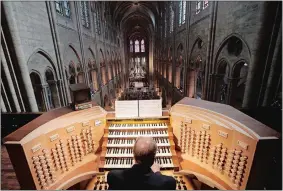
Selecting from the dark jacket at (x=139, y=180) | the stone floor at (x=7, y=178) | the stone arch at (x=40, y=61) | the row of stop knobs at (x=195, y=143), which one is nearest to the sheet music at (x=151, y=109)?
the row of stop knobs at (x=195, y=143)

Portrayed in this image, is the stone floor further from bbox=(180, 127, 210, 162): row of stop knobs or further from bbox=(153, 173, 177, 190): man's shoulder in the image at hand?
bbox=(180, 127, 210, 162): row of stop knobs

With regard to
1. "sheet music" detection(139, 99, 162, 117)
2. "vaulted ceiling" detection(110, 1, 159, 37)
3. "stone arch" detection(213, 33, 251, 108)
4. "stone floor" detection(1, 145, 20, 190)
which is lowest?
"stone floor" detection(1, 145, 20, 190)

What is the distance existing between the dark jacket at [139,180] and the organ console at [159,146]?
177 cm

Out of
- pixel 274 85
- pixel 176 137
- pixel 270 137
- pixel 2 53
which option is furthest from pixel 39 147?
pixel 274 85

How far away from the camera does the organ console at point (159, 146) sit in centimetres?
285

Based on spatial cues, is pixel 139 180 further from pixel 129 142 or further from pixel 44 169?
pixel 44 169

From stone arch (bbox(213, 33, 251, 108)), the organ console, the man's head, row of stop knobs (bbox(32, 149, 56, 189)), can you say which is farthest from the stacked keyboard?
stone arch (bbox(213, 33, 251, 108))

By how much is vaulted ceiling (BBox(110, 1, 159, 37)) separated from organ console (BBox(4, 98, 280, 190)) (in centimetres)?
2419

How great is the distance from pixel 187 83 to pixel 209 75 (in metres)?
3.49

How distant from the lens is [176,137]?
4.32 metres

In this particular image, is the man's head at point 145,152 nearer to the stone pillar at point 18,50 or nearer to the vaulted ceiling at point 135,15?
the stone pillar at point 18,50

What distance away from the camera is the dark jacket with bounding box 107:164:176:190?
6.73ft

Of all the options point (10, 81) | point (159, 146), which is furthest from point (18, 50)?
point (159, 146)

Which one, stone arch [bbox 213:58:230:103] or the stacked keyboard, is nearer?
the stacked keyboard
